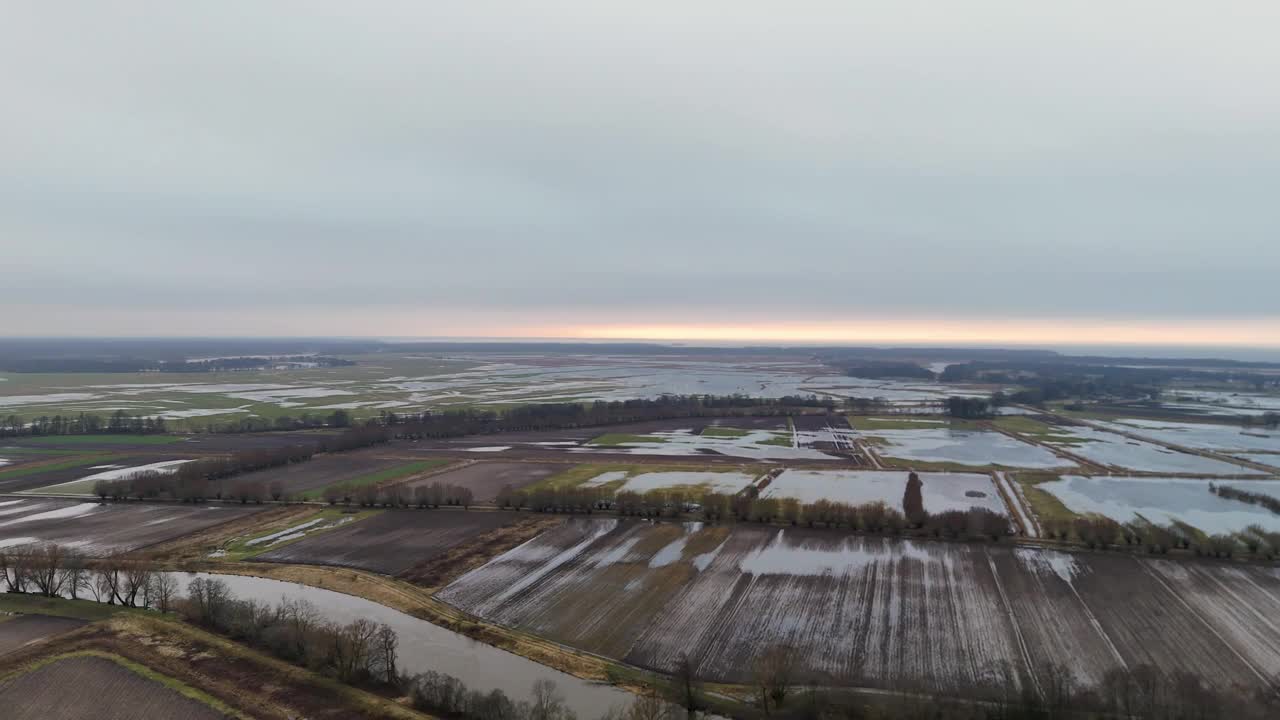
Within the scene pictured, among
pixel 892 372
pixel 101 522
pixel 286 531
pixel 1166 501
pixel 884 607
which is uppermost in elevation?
pixel 892 372

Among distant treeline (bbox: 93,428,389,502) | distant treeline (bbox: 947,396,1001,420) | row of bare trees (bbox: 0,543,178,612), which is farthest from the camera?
distant treeline (bbox: 947,396,1001,420)

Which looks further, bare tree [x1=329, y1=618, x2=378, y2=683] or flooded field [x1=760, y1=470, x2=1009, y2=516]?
flooded field [x1=760, y1=470, x2=1009, y2=516]

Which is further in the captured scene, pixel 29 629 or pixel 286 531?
pixel 286 531

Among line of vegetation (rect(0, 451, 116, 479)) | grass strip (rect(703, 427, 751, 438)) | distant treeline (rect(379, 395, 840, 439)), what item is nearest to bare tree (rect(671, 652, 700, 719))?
grass strip (rect(703, 427, 751, 438))

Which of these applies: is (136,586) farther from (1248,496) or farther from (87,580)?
(1248,496)

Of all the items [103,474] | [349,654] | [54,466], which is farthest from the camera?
[54,466]

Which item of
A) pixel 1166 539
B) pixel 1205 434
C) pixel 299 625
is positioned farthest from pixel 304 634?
pixel 1205 434

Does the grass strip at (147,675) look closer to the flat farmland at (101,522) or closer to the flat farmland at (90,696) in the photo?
the flat farmland at (90,696)

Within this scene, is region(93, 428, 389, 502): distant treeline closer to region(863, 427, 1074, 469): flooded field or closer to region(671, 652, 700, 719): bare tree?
region(671, 652, 700, 719): bare tree
